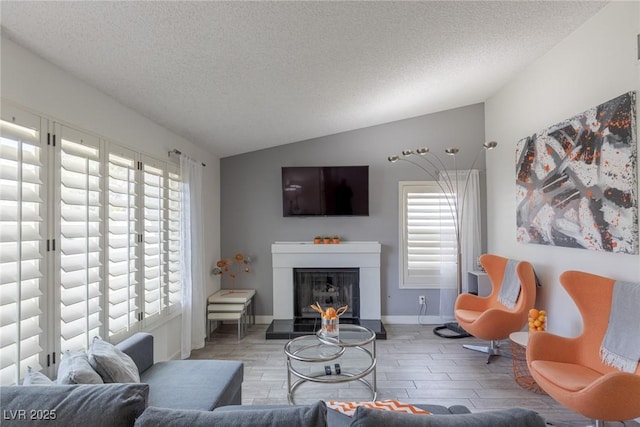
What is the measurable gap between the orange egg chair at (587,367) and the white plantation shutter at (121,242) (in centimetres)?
318

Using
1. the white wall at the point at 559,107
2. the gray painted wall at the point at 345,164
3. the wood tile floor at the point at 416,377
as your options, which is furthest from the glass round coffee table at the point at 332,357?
the white wall at the point at 559,107

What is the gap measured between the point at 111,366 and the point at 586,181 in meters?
3.66

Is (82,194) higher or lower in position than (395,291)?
higher

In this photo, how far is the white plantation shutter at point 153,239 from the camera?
2863 mm

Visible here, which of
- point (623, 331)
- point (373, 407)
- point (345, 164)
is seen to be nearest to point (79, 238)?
point (373, 407)

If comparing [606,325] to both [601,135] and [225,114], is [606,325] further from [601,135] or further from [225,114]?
[225,114]

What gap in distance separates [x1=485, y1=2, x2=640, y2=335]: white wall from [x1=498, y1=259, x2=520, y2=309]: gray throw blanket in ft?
0.73

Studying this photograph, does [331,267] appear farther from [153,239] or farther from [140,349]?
[140,349]

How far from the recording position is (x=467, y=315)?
3494 millimetres

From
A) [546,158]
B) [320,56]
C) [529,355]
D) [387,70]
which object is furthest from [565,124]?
[320,56]

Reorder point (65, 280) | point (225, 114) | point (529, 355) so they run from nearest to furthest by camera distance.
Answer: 1. point (65, 280)
2. point (529, 355)
3. point (225, 114)

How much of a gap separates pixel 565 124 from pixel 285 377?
139 inches

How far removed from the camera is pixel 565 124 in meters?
2.83

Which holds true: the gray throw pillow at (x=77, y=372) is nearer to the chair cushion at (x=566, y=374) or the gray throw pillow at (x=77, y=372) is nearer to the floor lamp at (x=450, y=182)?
the chair cushion at (x=566, y=374)
